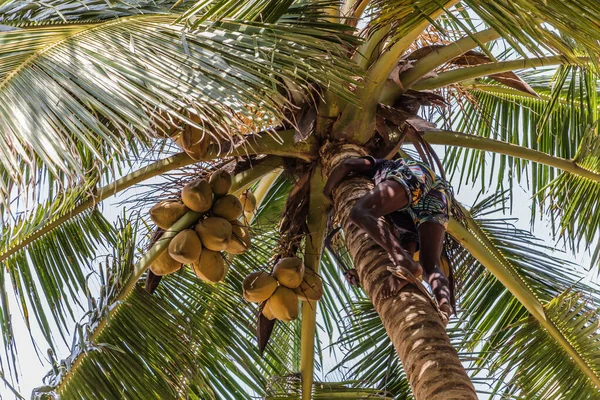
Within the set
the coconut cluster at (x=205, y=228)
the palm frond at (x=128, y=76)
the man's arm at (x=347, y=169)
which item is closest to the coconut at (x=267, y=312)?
the coconut cluster at (x=205, y=228)

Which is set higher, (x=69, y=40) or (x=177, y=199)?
(x=177, y=199)

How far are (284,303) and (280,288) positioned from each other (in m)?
0.07

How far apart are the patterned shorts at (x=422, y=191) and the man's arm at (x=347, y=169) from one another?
11 cm

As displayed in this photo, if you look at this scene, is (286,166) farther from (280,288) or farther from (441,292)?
(441,292)

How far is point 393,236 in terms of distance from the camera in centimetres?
313

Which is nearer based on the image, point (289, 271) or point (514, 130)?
point (289, 271)

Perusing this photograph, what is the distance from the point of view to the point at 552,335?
3.98 metres

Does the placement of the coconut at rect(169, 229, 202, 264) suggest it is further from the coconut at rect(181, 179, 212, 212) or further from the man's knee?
the man's knee

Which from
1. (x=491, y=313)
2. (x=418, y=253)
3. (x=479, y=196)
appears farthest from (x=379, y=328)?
(x=418, y=253)

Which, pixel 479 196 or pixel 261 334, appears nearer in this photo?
pixel 261 334

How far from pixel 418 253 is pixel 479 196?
189cm

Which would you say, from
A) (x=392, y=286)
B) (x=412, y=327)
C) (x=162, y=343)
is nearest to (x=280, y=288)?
(x=162, y=343)

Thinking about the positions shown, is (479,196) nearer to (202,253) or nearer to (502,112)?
(502,112)

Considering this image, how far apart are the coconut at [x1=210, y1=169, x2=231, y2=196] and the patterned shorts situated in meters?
0.74
